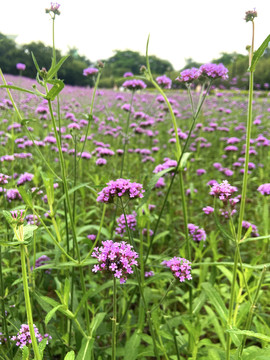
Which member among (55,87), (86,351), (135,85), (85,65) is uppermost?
(85,65)

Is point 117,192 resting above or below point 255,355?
above

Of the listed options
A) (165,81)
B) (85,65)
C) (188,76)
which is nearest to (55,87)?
(188,76)

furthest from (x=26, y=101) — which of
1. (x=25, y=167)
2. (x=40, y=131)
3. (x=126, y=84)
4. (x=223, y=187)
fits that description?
(x=223, y=187)

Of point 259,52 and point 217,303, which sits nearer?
point 259,52

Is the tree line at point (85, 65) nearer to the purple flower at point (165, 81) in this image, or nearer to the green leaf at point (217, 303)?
the purple flower at point (165, 81)

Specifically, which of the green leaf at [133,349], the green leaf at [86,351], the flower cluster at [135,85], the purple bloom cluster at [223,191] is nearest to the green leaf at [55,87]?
the purple bloom cluster at [223,191]

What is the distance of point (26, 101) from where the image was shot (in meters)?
7.44

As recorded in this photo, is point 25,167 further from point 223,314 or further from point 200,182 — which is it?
point 223,314

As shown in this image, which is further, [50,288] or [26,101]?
[26,101]

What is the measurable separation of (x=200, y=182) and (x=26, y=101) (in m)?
5.02

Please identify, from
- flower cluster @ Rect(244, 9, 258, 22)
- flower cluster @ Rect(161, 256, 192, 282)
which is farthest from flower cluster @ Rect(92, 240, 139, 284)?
flower cluster @ Rect(244, 9, 258, 22)

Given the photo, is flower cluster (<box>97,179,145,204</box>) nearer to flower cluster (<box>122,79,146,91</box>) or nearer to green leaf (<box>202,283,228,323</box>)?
green leaf (<box>202,283,228,323</box>)

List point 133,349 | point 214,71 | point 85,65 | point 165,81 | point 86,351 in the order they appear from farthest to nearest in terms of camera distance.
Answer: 1. point 85,65
2. point 165,81
3. point 214,71
4. point 133,349
5. point 86,351

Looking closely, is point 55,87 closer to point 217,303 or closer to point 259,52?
point 259,52
